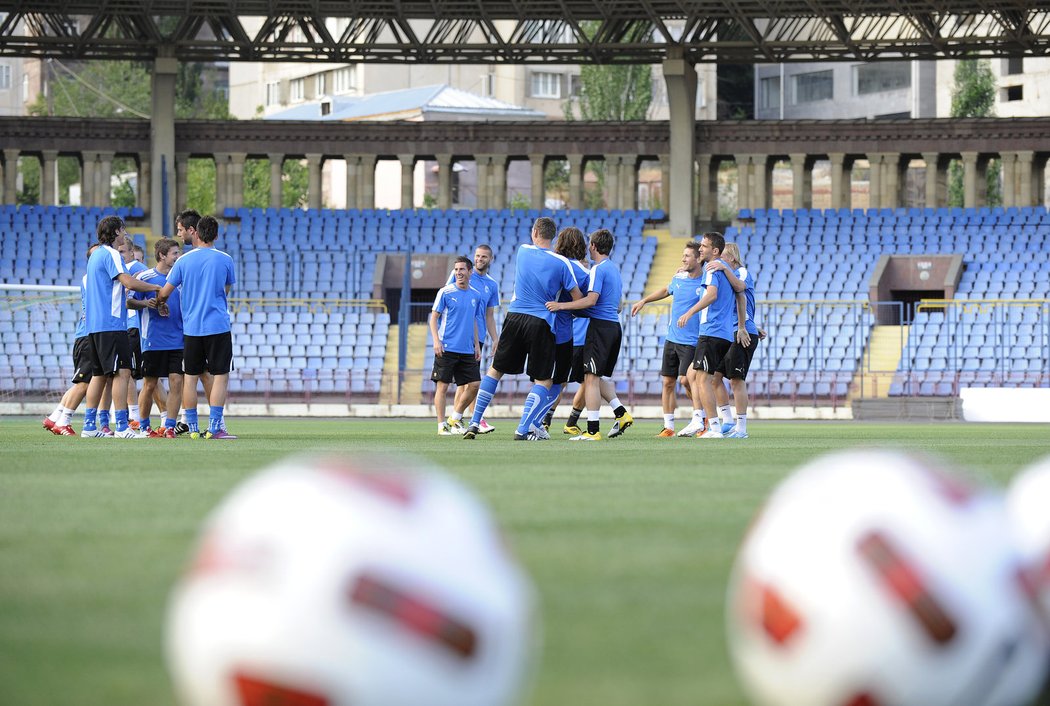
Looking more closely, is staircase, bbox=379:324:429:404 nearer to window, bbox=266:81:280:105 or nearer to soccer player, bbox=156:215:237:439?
soccer player, bbox=156:215:237:439

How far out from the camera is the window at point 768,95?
8512 cm

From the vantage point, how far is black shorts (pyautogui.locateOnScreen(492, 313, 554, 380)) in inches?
584

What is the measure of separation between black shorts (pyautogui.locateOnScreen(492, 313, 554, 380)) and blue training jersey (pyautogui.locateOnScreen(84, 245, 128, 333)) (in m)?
3.66

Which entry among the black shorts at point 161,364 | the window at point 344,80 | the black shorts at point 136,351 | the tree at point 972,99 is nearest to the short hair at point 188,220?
the black shorts at point 161,364

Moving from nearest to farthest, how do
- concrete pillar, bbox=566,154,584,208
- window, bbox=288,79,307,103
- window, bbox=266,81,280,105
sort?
concrete pillar, bbox=566,154,584,208 → window, bbox=288,79,307,103 → window, bbox=266,81,280,105

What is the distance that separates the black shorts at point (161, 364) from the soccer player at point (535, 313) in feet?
11.3

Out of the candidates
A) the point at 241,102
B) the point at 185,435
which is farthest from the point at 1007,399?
the point at 241,102

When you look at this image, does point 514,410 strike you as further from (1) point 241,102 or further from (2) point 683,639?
(1) point 241,102

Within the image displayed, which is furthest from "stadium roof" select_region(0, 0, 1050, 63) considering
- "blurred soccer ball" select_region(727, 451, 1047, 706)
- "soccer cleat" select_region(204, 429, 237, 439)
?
"blurred soccer ball" select_region(727, 451, 1047, 706)

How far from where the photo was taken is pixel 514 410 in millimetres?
31250

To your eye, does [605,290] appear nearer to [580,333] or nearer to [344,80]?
[580,333]

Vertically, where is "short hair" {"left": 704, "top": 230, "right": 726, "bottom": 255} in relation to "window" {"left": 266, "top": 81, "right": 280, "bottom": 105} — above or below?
below

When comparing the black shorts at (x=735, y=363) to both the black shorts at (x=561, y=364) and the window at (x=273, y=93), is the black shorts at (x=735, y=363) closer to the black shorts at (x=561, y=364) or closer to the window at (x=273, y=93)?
the black shorts at (x=561, y=364)

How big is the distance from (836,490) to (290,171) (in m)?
77.8
